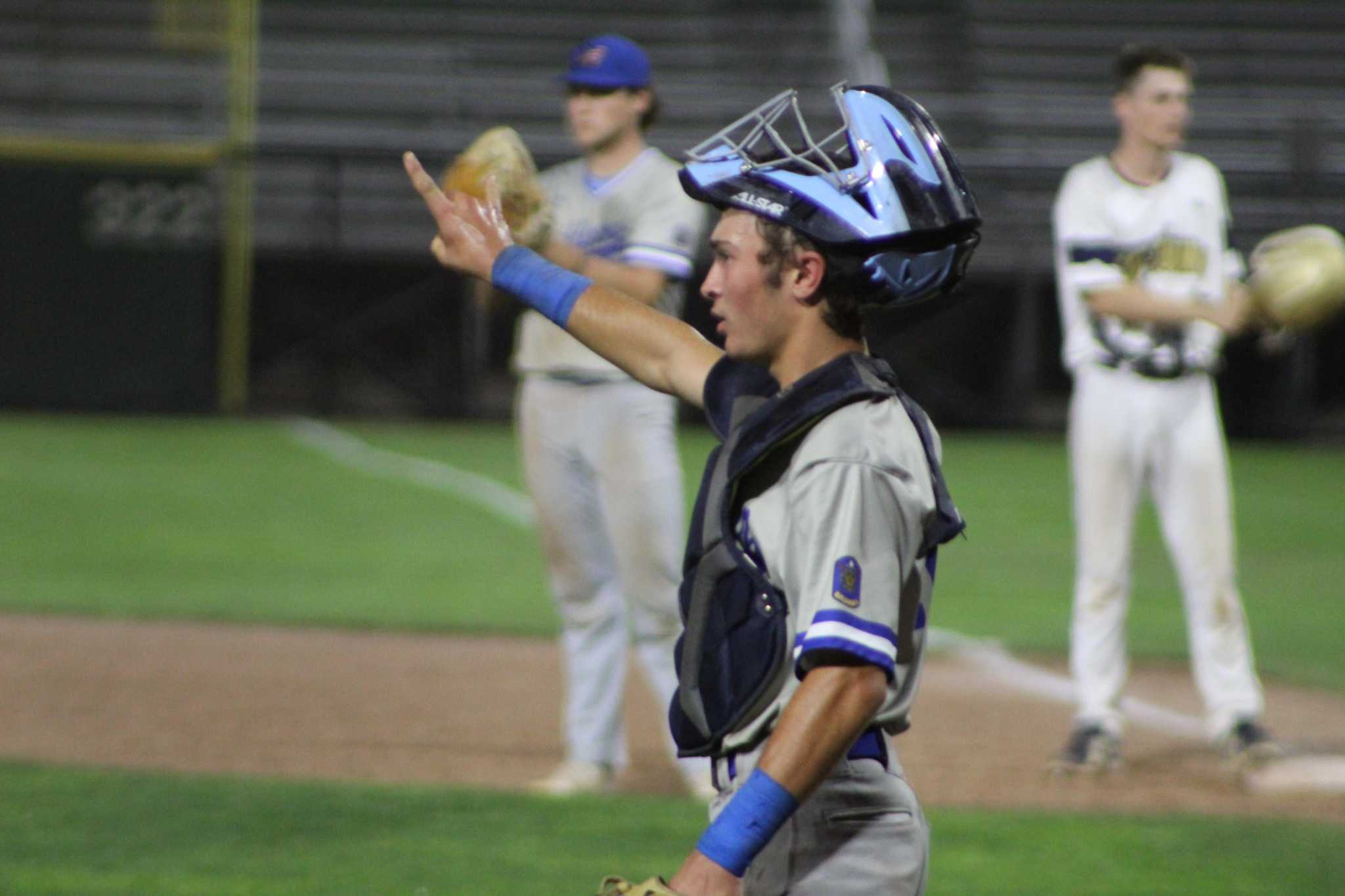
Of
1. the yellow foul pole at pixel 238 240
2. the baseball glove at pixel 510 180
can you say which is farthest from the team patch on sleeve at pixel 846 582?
the yellow foul pole at pixel 238 240

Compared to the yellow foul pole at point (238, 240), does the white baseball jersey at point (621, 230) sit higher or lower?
higher

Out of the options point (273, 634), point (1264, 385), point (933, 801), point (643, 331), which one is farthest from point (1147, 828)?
point (1264, 385)

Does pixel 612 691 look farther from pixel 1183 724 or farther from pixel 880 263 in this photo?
pixel 880 263

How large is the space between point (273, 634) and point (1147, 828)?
15.9ft

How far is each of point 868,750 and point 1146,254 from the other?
4.43 meters

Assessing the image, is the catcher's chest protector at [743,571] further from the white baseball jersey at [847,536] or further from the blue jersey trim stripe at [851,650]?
the blue jersey trim stripe at [851,650]

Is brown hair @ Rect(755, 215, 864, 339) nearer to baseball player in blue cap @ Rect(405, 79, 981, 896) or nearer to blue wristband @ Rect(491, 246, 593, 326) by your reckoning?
baseball player in blue cap @ Rect(405, 79, 981, 896)

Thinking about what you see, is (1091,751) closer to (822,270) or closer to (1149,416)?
(1149,416)

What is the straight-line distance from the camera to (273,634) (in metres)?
9.03

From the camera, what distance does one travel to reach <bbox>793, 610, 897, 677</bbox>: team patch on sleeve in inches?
90.4

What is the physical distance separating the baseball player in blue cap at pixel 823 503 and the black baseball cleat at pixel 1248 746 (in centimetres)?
431

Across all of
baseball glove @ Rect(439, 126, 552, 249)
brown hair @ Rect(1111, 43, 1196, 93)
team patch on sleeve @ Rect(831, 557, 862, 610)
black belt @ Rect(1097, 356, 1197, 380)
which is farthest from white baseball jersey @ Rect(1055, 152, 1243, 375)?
team patch on sleeve @ Rect(831, 557, 862, 610)

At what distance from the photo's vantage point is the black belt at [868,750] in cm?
257

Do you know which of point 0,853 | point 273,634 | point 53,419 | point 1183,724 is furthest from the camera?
point 53,419
